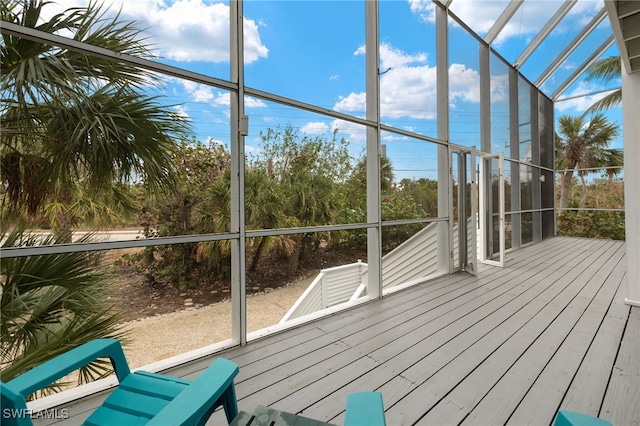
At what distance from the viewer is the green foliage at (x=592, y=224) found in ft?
25.1

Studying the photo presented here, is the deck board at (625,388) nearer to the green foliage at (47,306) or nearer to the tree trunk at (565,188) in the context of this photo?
the green foliage at (47,306)

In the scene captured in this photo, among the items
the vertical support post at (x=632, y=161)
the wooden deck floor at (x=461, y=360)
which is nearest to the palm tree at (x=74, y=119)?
the wooden deck floor at (x=461, y=360)

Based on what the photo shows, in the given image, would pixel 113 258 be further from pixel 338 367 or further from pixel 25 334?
pixel 338 367

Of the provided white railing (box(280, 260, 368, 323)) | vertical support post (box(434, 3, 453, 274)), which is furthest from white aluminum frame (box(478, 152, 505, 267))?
white railing (box(280, 260, 368, 323))

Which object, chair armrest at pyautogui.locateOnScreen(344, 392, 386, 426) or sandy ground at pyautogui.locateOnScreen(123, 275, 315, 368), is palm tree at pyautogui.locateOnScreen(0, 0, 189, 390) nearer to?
sandy ground at pyautogui.locateOnScreen(123, 275, 315, 368)

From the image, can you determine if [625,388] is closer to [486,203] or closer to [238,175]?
[238,175]

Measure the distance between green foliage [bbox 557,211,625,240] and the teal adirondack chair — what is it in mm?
9993

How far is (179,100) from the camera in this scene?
2314 mm

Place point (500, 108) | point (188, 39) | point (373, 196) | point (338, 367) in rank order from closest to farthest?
point (338, 367) → point (188, 39) → point (373, 196) → point (500, 108)

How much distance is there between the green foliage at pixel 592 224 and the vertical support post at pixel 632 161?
650 centimetres

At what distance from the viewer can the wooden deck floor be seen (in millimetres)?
1496

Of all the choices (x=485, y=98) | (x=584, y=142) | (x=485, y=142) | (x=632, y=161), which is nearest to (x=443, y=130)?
(x=485, y=142)

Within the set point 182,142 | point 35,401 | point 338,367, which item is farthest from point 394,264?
point 35,401

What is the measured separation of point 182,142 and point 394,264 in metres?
4.01
